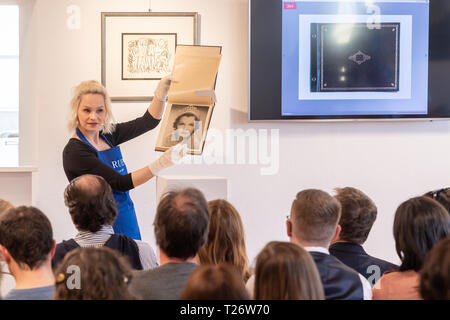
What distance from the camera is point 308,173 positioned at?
3.15m

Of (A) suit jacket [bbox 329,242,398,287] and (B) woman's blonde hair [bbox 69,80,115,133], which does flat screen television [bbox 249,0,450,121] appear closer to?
(B) woman's blonde hair [bbox 69,80,115,133]

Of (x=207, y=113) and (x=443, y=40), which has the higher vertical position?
(x=443, y=40)

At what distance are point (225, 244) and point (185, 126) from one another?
959 mm

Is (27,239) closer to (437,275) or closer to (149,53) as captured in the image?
(437,275)

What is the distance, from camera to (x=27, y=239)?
1.43m

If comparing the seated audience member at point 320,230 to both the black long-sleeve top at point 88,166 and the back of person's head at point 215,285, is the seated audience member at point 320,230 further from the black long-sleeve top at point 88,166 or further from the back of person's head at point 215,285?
the black long-sleeve top at point 88,166

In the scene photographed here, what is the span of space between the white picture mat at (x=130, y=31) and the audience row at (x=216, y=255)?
1.29 metres

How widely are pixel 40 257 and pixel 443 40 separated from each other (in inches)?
107

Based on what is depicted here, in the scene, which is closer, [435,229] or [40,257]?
[40,257]

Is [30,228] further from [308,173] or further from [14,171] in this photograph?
[308,173]

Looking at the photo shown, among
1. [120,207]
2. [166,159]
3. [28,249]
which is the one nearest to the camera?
[28,249]

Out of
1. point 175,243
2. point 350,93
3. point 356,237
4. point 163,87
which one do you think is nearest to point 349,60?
point 350,93
